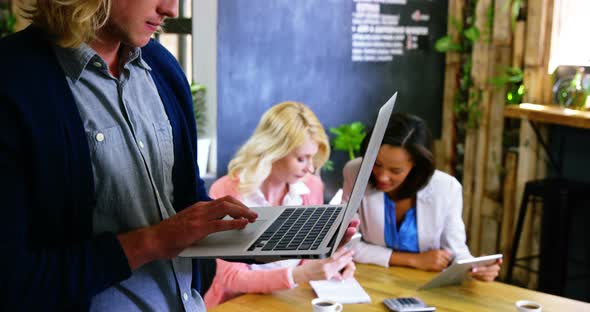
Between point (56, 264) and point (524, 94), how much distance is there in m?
4.30

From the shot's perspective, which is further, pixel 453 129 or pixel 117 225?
pixel 453 129

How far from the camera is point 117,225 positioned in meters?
1.33

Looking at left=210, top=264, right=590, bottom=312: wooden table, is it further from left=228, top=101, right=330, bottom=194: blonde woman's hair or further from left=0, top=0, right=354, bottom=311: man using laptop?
left=0, top=0, right=354, bottom=311: man using laptop

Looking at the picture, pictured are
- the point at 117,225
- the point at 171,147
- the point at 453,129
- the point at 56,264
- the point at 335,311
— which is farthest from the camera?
the point at 453,129

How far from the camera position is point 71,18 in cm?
121

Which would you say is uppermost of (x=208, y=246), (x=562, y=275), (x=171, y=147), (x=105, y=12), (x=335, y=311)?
(x=105, y=12)

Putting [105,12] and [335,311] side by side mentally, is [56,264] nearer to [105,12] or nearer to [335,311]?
[105,12]

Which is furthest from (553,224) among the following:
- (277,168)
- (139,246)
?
(139,246)

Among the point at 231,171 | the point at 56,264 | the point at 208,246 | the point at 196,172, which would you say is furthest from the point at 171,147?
the point at 231,171

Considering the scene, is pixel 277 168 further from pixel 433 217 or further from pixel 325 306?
pixel 325 306

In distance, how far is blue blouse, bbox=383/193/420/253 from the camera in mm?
3152

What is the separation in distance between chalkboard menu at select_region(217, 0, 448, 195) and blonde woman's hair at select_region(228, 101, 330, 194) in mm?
1097

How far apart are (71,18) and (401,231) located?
7.33 feet

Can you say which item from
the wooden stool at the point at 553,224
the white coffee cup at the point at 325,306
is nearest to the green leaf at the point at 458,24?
the wooden stool at the point at 553,224
